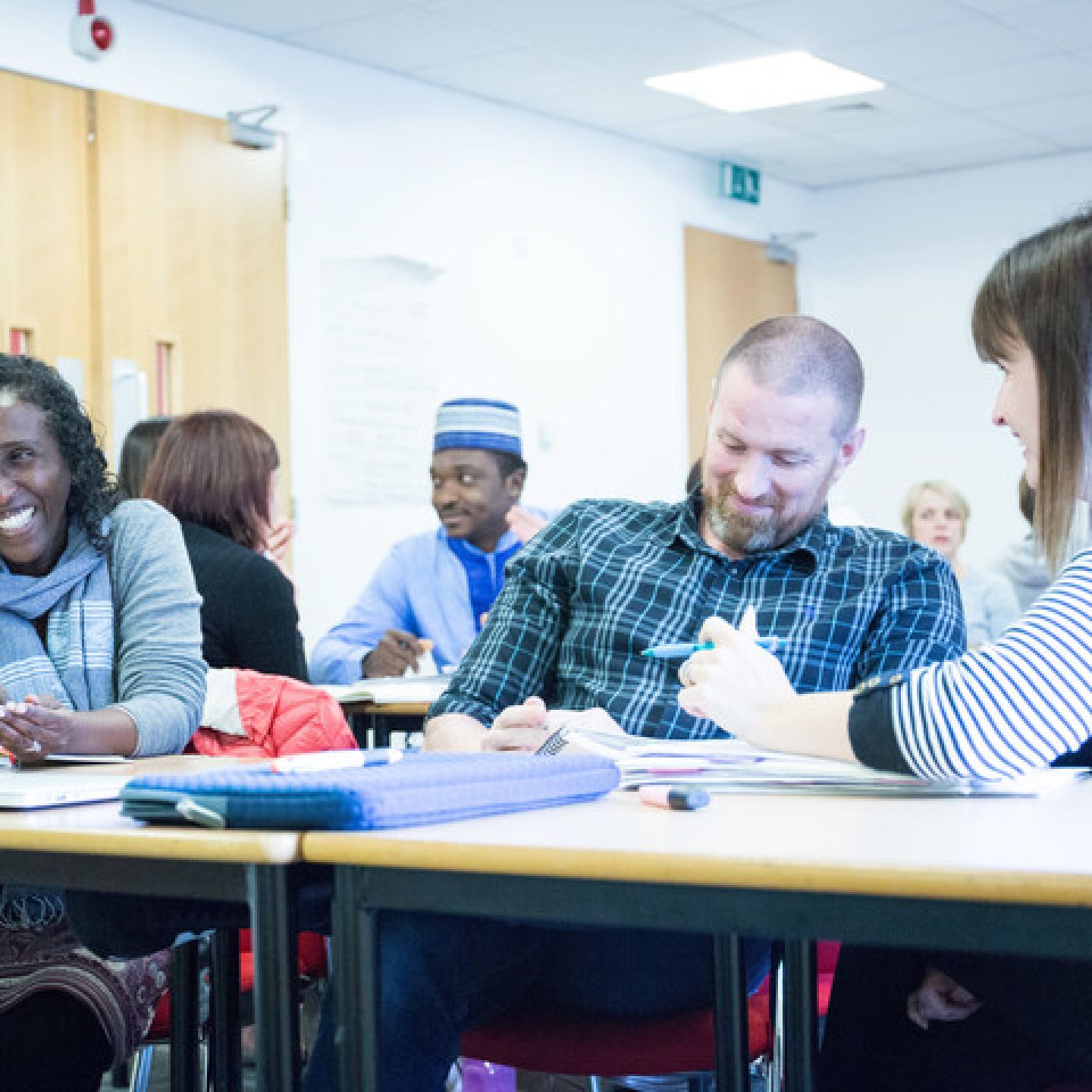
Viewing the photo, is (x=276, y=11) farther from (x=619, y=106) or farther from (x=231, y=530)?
(x=231, y=530)

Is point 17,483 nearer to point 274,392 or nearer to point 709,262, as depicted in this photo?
point 274,392

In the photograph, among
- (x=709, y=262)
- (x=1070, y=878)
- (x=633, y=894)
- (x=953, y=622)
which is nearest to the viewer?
(x=1070, y=878)

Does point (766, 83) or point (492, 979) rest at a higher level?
point (766, 83)

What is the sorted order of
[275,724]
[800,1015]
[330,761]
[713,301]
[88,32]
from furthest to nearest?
[713,301] → [88,32] → [275,724] → [800,1015] → [330,761]

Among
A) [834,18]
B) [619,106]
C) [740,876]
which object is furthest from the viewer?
[619,106]

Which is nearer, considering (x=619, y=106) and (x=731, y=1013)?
(x=731, y=1013)

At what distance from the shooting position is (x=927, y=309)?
8.68m

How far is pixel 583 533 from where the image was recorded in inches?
94.0

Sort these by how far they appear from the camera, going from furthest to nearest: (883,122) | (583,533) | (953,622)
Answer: (883,122)
(583,533)
(953,622)

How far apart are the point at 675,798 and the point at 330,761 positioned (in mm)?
332

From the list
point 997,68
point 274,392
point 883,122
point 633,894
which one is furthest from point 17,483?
point 883,122

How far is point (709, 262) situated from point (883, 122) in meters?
1.07

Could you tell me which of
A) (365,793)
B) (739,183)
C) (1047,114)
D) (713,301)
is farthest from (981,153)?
(365,793)

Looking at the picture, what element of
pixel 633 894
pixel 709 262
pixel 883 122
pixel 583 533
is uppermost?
pixel 883 122
